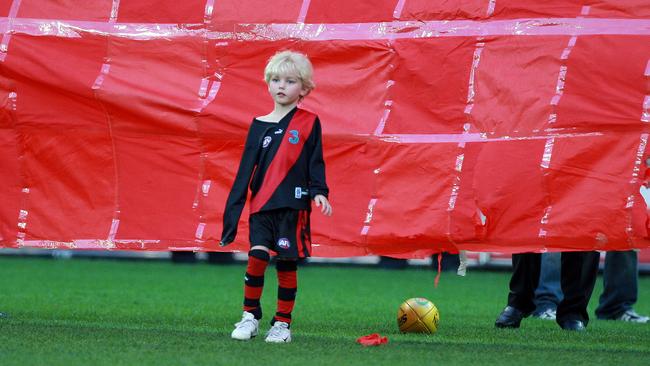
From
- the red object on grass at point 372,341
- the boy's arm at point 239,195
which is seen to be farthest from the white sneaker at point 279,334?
the boy's arm at point 239,195

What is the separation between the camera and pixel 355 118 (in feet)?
25.8

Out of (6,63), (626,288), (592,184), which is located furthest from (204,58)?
(626,288)

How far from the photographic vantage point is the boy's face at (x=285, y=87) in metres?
6.71

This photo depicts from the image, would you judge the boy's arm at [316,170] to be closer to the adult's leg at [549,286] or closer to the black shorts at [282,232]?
the black shorts at [282,232]

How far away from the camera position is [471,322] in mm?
9117

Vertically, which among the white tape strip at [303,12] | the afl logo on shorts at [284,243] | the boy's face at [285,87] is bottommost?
the afl logo on shorts at [284,243]

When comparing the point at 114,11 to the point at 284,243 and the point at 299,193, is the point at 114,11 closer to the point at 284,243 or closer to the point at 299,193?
the point at 299,193

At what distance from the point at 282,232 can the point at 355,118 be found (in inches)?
58.4

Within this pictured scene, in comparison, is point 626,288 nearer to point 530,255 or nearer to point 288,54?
point 530,255

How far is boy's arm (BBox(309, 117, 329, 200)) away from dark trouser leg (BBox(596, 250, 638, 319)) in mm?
4409

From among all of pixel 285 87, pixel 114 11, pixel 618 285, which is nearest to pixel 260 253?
pixel 285 87

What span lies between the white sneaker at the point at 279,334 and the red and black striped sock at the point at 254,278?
0.15m

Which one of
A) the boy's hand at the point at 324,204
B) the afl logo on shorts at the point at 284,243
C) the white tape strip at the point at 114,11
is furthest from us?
the white tape strip at the point at 114,11

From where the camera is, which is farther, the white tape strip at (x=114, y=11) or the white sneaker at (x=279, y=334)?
the white tape strip at (x=114, y=11)
